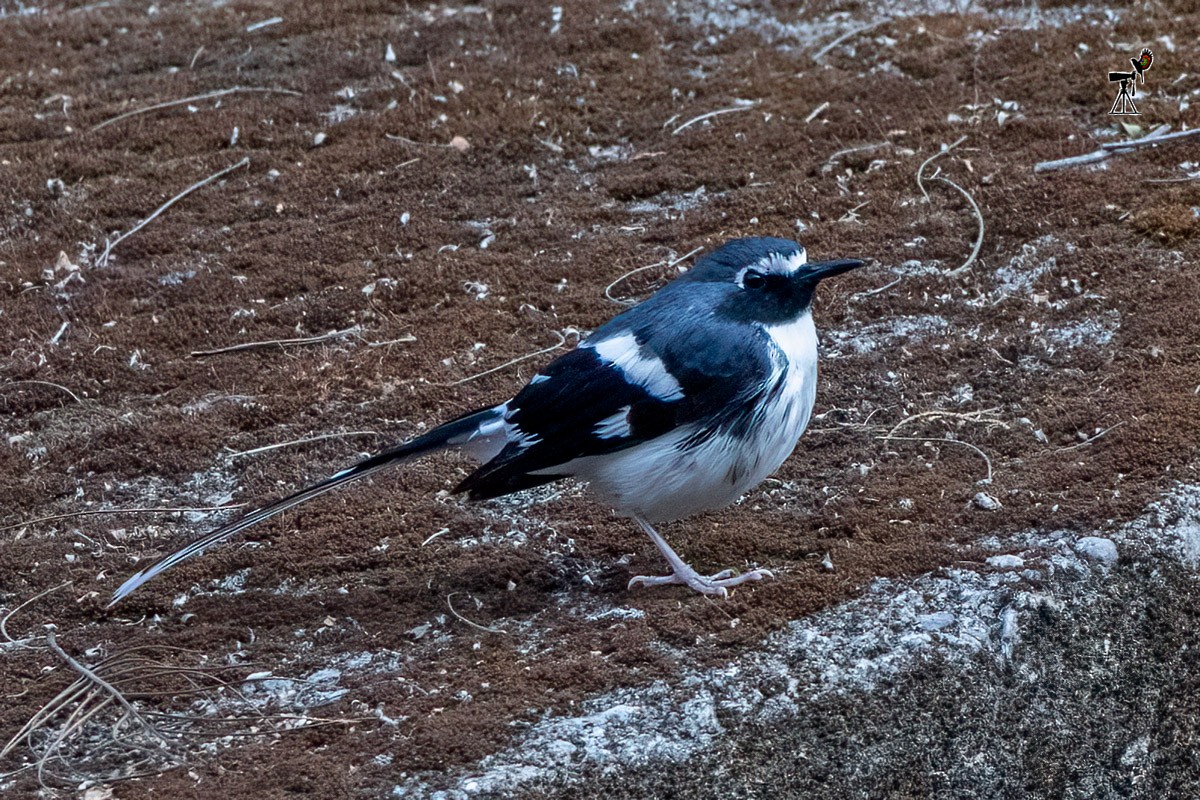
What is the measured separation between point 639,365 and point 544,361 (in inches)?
42.0

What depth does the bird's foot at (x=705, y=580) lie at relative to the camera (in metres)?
3.34

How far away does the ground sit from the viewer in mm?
3010

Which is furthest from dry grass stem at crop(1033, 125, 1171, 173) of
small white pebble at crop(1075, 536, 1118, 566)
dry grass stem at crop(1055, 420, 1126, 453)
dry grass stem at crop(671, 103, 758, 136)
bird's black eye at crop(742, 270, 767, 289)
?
small white pebble at crop(1075, 536, 1118, 566)

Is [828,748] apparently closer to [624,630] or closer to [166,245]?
[624,630]

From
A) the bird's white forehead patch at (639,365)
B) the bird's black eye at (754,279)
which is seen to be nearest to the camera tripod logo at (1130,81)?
the bird's black eye at (754,279)

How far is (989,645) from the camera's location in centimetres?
309

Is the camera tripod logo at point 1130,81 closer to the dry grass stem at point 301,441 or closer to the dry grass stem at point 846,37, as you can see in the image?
the dry grass stem at point 846,37

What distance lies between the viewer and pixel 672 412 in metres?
3.34

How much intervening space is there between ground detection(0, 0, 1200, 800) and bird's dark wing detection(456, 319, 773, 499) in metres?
0.35

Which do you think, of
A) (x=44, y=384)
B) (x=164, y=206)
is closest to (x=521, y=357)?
(x=44, y=384)

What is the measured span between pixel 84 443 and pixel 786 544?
2.22m

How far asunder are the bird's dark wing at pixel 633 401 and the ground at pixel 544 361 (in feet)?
1.15

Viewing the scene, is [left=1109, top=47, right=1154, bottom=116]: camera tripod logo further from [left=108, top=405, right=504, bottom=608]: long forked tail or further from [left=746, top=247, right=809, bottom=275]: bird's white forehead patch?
[left=108, top=405, right=504, bottom=608]: long forked tail

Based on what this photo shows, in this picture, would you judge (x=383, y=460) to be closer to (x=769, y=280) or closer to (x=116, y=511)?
(x=116, y=511)
